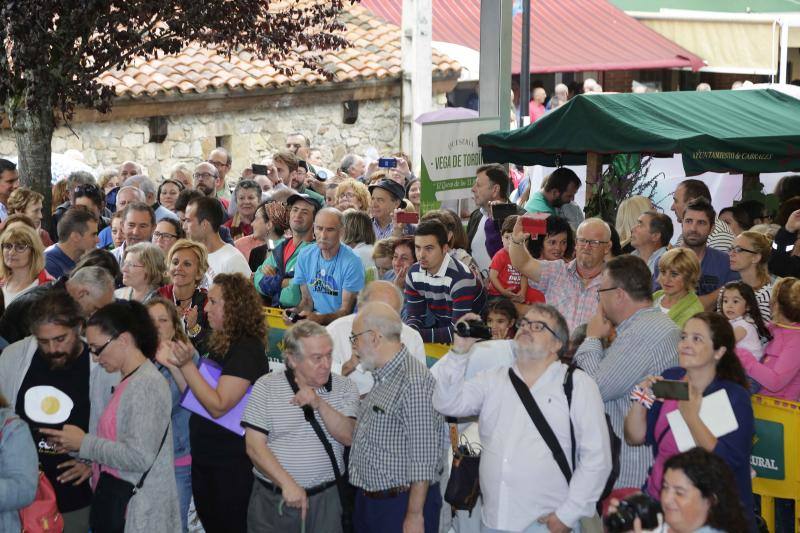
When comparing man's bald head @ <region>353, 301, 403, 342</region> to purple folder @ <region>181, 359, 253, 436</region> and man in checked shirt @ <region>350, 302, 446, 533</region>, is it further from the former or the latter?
purple folder @ <region>181, 359, 253, 436</region>

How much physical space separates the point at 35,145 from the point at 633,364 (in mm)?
6542

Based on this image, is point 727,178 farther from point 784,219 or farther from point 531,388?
point 531,388

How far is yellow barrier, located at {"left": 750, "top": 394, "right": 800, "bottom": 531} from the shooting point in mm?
6633

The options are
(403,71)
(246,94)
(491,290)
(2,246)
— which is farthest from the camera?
(403,71)

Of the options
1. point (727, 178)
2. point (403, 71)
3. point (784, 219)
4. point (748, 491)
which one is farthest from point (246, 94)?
point (748, 491)

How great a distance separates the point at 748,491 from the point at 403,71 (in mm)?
16997

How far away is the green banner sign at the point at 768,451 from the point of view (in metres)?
6.69

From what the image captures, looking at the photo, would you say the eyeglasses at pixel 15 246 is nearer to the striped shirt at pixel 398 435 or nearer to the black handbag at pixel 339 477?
the black handbag at pixel 339 477

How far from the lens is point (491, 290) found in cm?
889

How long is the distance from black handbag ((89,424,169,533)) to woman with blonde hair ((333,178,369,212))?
518 cm

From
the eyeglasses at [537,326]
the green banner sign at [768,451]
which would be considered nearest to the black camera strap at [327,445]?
the eyeglasses at [537,326]

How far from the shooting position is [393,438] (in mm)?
5801

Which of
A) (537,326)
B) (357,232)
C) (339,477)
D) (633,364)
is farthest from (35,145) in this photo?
(633,364)

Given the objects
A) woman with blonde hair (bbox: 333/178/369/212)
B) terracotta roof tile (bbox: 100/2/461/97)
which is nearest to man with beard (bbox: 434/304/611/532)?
woman with blonde hair (bbox: 333/178/369/212)
